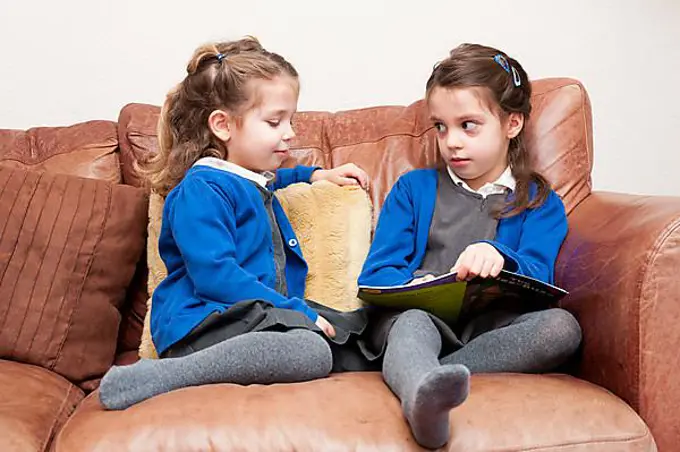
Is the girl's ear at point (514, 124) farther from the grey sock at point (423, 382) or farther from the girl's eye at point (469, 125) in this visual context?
the grey sock at point (423, 382)

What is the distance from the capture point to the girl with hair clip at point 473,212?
152cm

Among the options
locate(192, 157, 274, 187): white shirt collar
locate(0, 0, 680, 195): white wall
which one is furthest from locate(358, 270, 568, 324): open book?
locate(0, 0, 680, 195): white wall

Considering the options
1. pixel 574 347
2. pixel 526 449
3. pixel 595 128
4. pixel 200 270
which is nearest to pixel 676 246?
pixel 574 347

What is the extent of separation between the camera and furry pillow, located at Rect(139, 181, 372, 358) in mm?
1745

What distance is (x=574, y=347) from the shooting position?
4.82 feet

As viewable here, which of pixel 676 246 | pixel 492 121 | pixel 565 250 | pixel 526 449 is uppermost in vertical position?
pixel 492 121

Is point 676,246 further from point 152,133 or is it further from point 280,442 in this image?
point 152,133

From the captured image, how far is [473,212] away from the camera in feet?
5.75

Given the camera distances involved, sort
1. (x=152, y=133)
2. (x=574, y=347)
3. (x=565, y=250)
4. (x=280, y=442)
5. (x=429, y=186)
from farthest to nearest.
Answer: (x=152, y=133) < (x=429, y=186) < (x=565, y=250) < (x=574, y=347) < (x=280, y=442)

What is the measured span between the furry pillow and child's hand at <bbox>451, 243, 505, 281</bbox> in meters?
0.34

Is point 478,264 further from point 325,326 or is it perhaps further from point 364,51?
point 364,51

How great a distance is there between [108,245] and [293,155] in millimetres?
499

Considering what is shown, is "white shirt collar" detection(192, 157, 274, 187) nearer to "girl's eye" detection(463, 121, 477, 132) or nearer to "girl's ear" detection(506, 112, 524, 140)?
"girl's eye" detection(463, 121, 477, 132)

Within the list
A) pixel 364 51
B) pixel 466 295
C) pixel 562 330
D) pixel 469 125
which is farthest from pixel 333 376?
pixel 364 51
